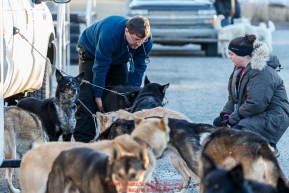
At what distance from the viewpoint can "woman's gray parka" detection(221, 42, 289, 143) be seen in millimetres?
6613

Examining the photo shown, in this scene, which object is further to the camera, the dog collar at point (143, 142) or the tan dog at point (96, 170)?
the dog collar at point (143, 142)

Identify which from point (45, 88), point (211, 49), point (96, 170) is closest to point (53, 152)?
point (96, 170)

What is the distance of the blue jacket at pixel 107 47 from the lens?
300 inches

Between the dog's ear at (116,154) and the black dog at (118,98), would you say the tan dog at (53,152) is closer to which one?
the dog's ear at (116,154)

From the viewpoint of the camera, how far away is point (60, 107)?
24.5 ft

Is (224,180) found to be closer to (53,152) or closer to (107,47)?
(53,152)

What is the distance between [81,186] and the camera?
4734 millimetres

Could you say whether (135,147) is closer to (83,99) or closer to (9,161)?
(9,161)

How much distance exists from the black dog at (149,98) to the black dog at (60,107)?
2.15 ft

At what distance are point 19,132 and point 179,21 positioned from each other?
1285cm

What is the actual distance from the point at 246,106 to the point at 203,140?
3.37 feet

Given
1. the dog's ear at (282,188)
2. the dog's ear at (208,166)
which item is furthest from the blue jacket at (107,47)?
the dog's ear at (208,166)

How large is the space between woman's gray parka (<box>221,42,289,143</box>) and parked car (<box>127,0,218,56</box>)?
1225cm

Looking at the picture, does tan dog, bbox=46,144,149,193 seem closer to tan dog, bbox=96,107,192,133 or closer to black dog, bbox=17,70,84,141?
tan dog, bbox=96,107,192,133
